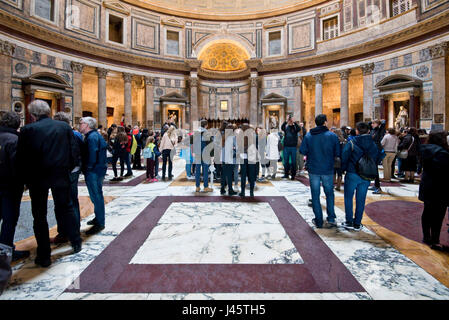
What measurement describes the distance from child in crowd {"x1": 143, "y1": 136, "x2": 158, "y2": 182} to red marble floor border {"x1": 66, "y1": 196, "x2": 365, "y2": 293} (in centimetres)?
435

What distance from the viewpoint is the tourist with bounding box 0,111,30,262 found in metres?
2.61

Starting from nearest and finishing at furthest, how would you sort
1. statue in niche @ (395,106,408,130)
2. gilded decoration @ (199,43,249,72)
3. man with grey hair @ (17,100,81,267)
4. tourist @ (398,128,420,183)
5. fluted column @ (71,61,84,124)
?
man with grey hair @ (17,100,81,267) < tourist @ (398,128,420,183) < statue in niche @ (395,106,408,130) < fluted column @ (71,61,84,124) < gilded decoration @ (199,43,249,72)

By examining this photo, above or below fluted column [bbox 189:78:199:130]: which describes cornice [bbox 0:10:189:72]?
above

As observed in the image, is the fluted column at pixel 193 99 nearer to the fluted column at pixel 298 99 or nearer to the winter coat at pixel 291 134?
the fluted column at pixel 298 99

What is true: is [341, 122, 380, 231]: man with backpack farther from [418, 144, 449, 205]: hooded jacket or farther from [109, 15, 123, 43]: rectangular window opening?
[109, 15, 123, 43]: rectangular window opening

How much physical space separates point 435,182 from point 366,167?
2.52ft

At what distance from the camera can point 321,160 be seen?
12.0 feet

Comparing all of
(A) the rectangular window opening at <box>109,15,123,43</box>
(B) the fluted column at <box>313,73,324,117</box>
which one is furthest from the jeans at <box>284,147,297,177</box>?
(A) the rectangular window opening at <box>109,15,123,43</box>

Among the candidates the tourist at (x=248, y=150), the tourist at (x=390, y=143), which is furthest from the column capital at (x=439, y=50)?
the tourist at (x=248, y=150)

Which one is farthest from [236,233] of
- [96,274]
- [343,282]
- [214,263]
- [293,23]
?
[293,23]

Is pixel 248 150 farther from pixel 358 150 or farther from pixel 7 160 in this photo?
pixel 7 160

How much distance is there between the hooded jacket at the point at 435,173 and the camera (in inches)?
112

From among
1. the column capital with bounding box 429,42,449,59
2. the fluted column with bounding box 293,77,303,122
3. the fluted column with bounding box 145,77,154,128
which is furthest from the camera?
the fluted column with bounding box 293,77,303,122
